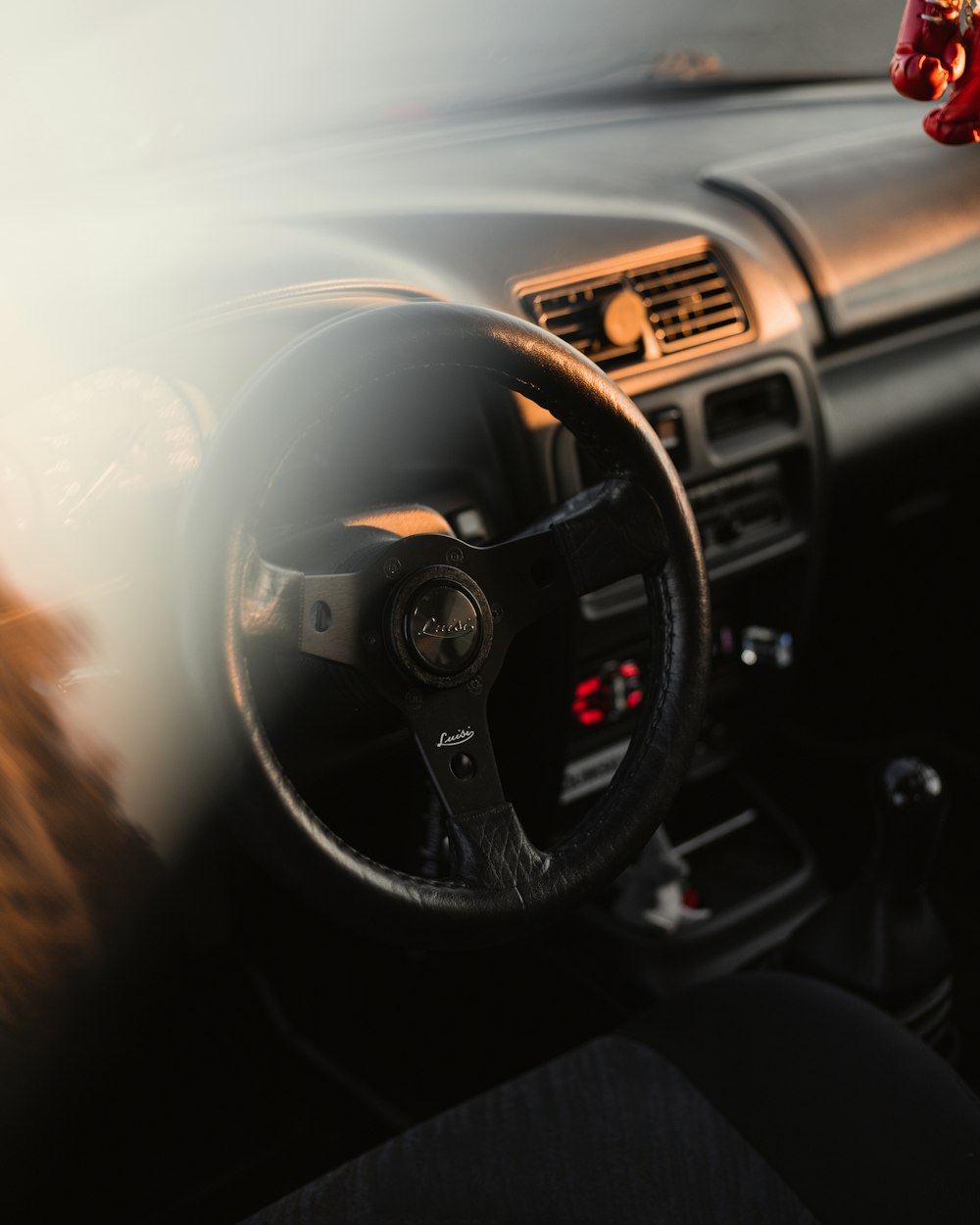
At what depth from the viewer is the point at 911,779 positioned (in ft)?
5.69

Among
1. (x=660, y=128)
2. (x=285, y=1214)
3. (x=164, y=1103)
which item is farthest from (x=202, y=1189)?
(x=660, y=128)

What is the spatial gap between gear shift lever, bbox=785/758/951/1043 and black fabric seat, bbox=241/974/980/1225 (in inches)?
21.4

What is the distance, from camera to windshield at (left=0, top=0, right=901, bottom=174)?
1663mm

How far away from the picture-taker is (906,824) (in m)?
1.75

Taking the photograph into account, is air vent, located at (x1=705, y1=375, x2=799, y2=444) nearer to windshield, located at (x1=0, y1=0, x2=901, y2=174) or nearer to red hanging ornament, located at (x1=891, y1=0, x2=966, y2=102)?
red hanging ornament, located at (x1=891, y1=0, x2=966, y2=102)

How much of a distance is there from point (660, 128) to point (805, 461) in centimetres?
85

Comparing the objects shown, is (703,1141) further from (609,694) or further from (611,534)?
(609,694)

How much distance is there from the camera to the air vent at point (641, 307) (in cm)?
162

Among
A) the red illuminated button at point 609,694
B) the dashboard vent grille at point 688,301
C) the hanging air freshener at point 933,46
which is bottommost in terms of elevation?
the red illuminated button at point 609,694

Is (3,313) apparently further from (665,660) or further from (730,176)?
(730,176)

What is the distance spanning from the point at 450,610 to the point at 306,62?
122 cm

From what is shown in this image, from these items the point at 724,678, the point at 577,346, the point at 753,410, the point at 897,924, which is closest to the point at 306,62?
the point at 577,346

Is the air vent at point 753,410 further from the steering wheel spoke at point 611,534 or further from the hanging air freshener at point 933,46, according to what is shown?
the steering wheel spoke at point 611,534

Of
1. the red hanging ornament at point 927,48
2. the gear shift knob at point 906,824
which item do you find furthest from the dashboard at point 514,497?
the red hanging ornament at point 927,48
